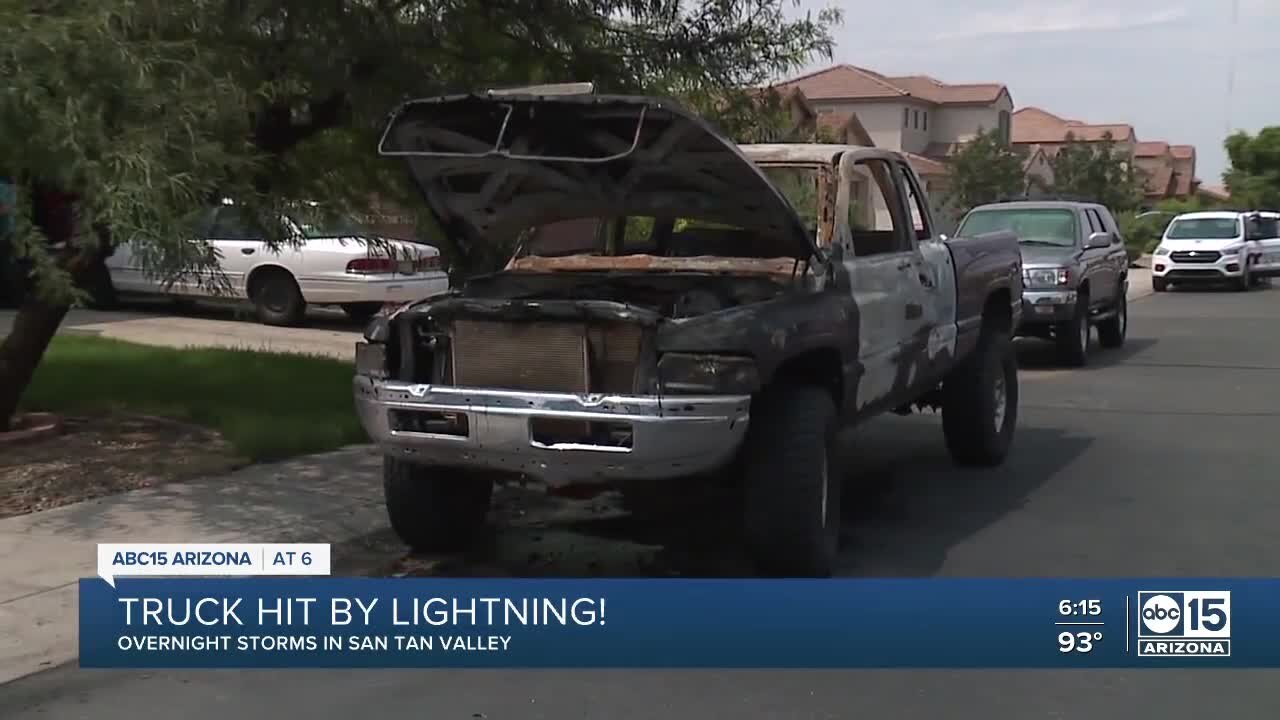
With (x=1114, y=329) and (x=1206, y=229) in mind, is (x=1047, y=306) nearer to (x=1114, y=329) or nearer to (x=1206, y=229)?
(x=1114, y=329)

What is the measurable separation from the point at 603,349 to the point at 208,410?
16.7ft

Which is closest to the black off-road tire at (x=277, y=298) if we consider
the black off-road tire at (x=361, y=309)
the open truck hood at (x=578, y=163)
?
the black off-road tire at (x=361, y=309)

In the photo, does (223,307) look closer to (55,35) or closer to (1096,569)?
(55,35)

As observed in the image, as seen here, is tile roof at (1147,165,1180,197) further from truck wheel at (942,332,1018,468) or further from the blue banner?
the blue banner

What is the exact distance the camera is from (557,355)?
5953 millimetres

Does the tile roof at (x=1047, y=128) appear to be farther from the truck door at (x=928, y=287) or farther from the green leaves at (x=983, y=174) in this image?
the truck door at (x=928, y=287)

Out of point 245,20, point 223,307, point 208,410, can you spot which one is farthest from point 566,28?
point 223,307

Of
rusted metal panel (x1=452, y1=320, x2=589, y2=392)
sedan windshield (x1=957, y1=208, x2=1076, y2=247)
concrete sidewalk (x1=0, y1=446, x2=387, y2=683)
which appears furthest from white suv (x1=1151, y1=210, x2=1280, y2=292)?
rusted metal panel (x1=452, y1=320, x2=589, y2=392)

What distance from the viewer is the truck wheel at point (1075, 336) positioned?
14938 millimetres

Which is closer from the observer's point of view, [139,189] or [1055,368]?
[139,189]

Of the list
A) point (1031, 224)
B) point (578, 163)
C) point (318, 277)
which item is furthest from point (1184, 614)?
point (318, 277)

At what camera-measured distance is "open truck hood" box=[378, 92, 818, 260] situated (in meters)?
5.91

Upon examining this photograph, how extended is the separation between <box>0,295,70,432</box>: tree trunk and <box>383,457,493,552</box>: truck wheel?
3.42m
